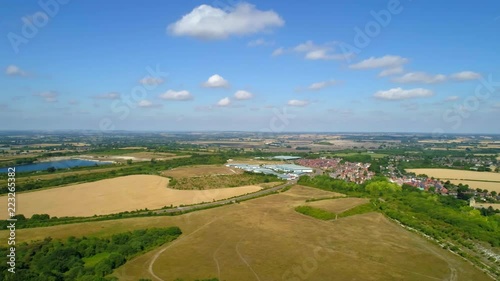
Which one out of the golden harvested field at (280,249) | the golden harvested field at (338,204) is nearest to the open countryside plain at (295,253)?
the golden harvested field at (280,249)

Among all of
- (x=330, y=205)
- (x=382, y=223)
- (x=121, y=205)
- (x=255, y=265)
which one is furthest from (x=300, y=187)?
(x=255, y=265)

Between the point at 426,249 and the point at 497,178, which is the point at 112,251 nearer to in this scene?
the point at 426,249

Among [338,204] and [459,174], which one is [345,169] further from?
[338,204]

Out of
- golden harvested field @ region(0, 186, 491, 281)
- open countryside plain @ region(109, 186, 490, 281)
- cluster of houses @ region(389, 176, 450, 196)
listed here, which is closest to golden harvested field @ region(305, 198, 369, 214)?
golden harvested field @ region(0, 186, 491, 281)

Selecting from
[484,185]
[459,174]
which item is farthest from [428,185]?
[459,174]

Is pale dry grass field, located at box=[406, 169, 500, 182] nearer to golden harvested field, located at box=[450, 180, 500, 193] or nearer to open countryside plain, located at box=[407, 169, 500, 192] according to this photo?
open countryside plain, located at box=[407, 169, 500, 192]
